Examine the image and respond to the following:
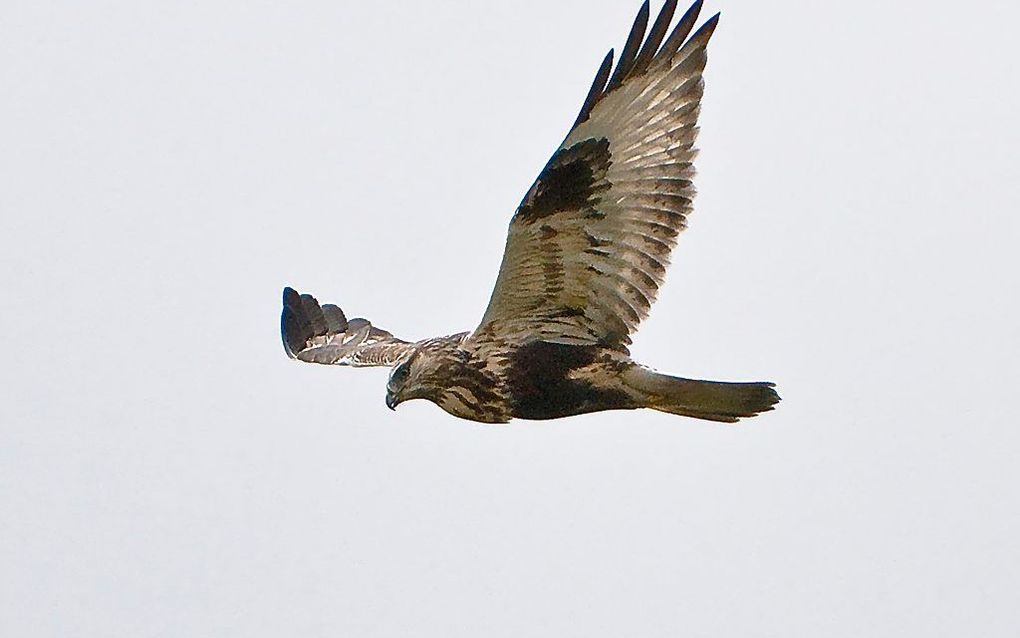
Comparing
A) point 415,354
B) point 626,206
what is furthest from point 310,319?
point 626,206

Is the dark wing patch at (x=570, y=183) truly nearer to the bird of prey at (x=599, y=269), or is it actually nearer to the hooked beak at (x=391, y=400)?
the bird of prey at (x=599, y=269)

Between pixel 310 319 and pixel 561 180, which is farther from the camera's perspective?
pixel 310 319

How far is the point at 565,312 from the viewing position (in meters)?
9.36

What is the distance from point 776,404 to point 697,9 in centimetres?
188

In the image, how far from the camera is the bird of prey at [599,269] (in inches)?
356

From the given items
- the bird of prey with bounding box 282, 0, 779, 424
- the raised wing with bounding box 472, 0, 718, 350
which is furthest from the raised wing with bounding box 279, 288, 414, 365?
the raised wing with bounding box 472, 0, 718, 350

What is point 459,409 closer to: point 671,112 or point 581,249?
point 581,249

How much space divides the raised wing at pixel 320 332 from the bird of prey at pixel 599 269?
8.16ft

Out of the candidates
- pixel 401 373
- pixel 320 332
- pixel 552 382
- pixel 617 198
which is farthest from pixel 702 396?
pixel 320 332

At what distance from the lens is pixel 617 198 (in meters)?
9.18

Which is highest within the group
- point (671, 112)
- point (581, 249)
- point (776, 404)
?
point (671, 112)

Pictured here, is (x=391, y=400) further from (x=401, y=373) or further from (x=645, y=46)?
(x=645, y=46)

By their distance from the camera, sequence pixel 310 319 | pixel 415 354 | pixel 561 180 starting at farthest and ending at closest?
pixel 310 319, pixel 415 354, pixel 561 180

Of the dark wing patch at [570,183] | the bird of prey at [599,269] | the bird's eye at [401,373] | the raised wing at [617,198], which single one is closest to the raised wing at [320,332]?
the bird's eye at [401,373]
